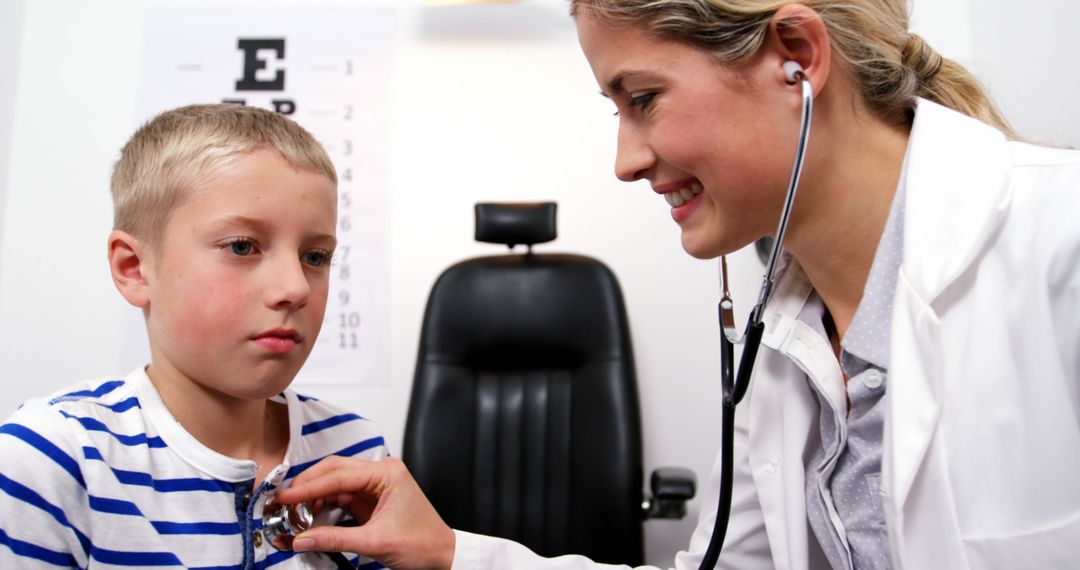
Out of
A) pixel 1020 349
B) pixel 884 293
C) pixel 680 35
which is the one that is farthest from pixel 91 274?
pixel 1020 349

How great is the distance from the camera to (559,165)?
172cm

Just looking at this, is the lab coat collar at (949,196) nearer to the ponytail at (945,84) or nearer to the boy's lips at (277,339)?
the ponytail at (945,84)

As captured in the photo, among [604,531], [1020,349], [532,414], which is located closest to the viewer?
[1020,349]

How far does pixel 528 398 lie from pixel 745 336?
0.76 m

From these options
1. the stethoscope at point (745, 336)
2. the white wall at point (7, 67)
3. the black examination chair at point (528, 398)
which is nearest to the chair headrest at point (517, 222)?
the black examination chair at point (528, 398)

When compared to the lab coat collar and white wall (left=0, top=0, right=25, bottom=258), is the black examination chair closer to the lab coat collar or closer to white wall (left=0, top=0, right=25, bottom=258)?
the lab coat collar

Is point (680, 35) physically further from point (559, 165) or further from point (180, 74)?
point (180, 74)

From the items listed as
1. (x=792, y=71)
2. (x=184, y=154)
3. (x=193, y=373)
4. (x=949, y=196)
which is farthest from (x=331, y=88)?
(x=949, y=196)

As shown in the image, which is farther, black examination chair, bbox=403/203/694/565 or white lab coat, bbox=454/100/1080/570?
black examination chair, bbox=403/203/694/565

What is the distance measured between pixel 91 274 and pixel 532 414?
1.11 meters

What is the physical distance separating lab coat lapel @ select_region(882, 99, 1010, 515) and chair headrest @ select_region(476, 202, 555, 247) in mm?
795

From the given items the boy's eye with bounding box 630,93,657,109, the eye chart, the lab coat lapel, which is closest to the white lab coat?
the lab coat lapel

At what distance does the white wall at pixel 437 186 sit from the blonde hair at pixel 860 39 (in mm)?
863

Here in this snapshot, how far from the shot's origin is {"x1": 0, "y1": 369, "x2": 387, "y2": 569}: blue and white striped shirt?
0.57 m
